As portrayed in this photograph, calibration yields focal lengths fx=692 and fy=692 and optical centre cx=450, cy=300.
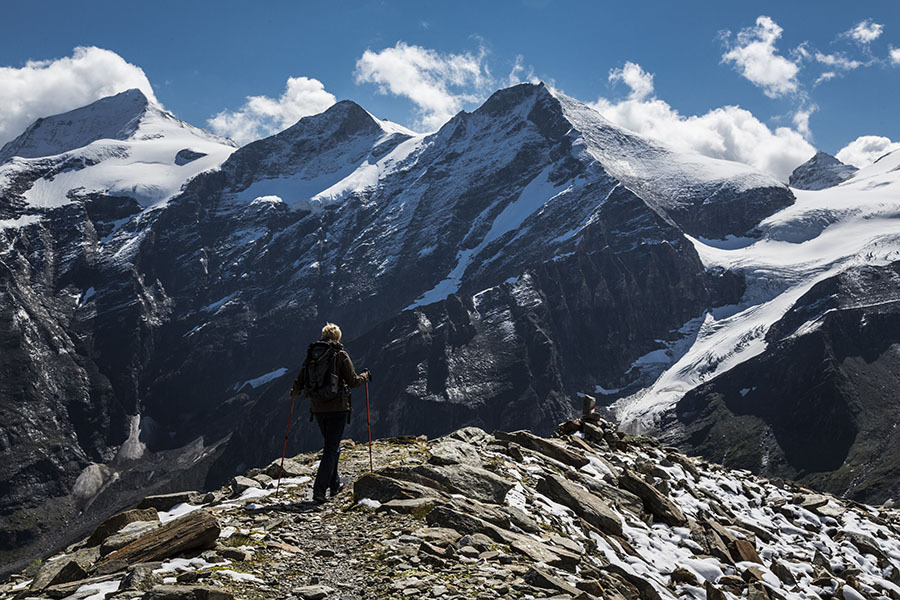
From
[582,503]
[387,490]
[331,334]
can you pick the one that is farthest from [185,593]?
[582,503]

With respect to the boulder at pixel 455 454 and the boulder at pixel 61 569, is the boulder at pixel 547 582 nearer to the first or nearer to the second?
the boulder at pixel 455 454

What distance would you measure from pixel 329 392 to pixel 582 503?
7472mm

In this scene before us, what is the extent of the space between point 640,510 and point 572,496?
333 cm

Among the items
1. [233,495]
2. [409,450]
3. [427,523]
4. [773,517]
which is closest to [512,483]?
[427,523]

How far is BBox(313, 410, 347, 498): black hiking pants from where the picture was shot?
1756 cm

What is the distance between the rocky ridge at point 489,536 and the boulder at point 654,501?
0.19 ft

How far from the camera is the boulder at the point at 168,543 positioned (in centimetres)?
1258

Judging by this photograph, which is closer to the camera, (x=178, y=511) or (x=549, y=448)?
(x=178, y=511)

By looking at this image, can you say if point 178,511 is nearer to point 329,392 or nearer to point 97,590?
point 329,392

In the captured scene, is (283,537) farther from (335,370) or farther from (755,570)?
(755,570)

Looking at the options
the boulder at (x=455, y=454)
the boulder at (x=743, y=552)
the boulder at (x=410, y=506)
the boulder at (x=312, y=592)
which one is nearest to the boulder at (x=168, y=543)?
the boulder at (x=312, y=592)

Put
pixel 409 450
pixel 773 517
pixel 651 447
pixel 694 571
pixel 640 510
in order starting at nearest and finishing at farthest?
pixel 694 571 → pixel 640 510 → pixel 409 450 → pixel 773 517 → pixel 651 447

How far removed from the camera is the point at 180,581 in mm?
11227

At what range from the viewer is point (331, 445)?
58.2 feet
